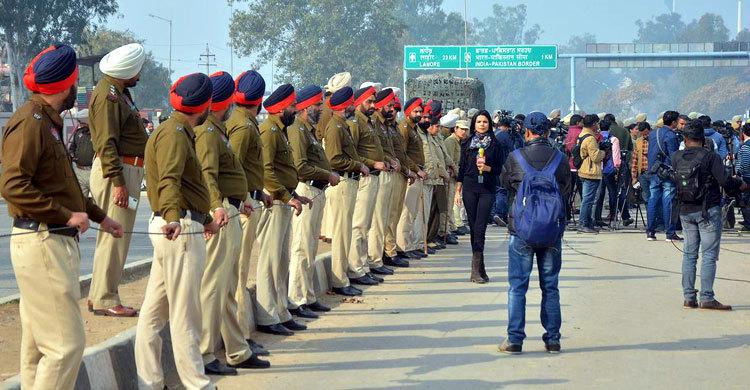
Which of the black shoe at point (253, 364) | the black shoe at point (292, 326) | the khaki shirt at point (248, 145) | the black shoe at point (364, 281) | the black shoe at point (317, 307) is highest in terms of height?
the khaki shirt at point (248, 145)

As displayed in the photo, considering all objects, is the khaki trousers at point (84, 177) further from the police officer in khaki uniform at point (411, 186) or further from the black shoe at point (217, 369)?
the police officer in khaki uniform at point (411, 186)

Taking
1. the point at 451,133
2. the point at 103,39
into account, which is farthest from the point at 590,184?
the point at 103,39

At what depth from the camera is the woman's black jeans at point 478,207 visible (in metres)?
14.8

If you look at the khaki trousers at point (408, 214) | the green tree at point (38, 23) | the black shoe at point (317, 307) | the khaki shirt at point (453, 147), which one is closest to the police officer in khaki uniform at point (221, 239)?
the black shoe at point (317, 307)

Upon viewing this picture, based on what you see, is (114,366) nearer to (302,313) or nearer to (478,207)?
(302,313)

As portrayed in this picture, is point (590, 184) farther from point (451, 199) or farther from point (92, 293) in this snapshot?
point (92, 293)

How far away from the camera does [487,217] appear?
48.9 ft

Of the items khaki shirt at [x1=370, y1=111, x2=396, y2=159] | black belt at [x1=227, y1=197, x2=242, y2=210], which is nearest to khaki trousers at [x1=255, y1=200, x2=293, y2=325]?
black belt at [x1=227, y1=197, x2=242, y2=210]

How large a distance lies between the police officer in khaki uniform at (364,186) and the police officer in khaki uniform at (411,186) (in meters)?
2.14

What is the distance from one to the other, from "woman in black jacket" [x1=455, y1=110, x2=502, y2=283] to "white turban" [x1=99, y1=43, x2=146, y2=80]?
5.32 meters

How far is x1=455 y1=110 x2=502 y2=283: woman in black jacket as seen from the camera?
14859mm

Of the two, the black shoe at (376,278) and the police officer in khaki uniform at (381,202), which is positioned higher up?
the police officer in khaki uniform at (381,202)

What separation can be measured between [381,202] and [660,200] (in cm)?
684

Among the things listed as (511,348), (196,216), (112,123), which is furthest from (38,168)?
(511,348)
